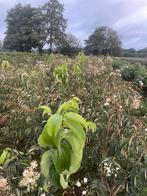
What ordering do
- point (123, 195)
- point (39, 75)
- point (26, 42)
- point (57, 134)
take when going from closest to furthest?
point (57, 134), point (123, 195), point (39, 75), point (26, 42)

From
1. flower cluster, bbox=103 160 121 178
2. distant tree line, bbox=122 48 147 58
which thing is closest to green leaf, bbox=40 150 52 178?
flower cluster, bbox=103 160 121 178

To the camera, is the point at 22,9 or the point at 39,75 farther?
the point at 22,9

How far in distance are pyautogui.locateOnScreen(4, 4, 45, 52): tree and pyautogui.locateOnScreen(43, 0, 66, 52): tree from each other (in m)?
0.56

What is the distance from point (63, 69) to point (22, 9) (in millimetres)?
40691

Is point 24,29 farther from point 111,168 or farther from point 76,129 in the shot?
point 76,129

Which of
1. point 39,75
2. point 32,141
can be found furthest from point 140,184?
point 39,75

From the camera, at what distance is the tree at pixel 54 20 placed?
135ft

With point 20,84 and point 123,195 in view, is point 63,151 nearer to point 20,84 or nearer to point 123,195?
point 123,195

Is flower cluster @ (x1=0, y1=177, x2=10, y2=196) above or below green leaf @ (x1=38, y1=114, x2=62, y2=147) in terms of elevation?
below

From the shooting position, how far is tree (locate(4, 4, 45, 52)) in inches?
1588

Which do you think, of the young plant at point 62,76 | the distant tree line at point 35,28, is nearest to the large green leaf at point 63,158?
the young plant at point 62,76

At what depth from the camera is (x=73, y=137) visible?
267 cm

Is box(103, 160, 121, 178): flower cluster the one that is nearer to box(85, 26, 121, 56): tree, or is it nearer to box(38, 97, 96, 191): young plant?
box(38, 97, 96, 191): young plant

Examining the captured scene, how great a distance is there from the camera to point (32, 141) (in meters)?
4.39
